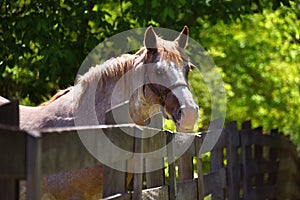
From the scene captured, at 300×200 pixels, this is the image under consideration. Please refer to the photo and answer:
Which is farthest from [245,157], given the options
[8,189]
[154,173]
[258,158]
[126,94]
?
[8,189]

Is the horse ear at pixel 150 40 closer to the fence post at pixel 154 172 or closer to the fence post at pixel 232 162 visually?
the fence post at pixel 154 172

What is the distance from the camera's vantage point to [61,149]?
3016mm

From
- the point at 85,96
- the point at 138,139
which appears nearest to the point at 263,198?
the point at 85,96

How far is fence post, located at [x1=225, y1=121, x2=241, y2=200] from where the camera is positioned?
26.4ft

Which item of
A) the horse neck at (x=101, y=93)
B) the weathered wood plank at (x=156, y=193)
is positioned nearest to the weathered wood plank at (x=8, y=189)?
the weathered wood plank at (x=156, y=193)

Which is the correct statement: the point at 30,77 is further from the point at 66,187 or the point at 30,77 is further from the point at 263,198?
the point at 66,187

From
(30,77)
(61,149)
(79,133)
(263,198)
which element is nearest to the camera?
(61,149)

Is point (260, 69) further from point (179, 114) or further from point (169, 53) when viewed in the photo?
point (179, 114)

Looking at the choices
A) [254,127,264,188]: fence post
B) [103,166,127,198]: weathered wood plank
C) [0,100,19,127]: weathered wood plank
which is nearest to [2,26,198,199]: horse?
[103,166,127,198]: weathered wood plank

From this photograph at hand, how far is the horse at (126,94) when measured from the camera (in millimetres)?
5258

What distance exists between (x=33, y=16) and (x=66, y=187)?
129 inches

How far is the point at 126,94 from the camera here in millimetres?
5527

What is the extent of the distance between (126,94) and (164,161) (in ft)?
2.01

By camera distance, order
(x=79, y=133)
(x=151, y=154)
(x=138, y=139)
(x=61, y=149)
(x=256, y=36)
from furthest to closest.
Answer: (x=256, y=36), (x=151, y=154), (x=138, y=139), (x=79, y=133), (x=61, y=149)
